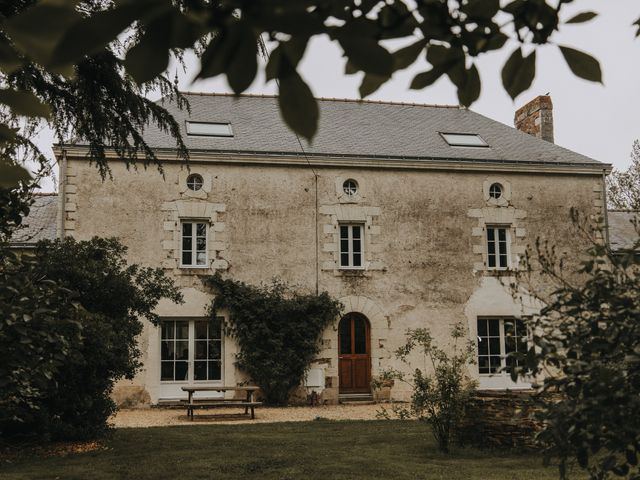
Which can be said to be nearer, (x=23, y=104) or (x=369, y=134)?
(x=23, y=104)

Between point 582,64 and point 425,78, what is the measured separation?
0.30 m

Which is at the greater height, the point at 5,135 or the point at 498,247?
the point at 498,247

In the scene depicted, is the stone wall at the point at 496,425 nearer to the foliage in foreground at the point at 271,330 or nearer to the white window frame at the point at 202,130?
the foliage in foreground at the point at 271,330

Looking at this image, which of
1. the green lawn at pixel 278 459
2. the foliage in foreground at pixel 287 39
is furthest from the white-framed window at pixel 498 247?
the foliage in foreground at pixel 287 39

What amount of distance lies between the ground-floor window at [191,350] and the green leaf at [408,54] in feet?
47.2

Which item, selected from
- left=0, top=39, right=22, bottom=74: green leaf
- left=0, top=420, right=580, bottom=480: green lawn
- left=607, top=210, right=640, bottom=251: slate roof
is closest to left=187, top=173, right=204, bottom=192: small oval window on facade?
left=0, top=420, right=580, bottom=480: green lawn

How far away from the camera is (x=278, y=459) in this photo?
8.18 metres

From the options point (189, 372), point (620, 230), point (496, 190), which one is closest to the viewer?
point (189, 372)

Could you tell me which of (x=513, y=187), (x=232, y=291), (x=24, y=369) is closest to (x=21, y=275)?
(x=24, y=369)

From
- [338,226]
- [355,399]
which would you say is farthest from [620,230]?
[355,399]

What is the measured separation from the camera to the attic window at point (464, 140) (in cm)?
1806

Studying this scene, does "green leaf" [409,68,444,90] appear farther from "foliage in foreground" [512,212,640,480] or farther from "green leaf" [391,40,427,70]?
"foliage in foreground" [512,212,640,480]

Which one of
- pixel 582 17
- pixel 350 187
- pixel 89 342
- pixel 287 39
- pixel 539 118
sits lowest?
pixel 89 342

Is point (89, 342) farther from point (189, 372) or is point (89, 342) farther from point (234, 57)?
point (234, 57)
